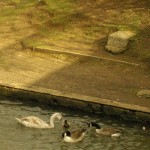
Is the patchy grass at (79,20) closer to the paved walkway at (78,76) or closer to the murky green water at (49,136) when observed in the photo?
the paved walkway at (78,76)

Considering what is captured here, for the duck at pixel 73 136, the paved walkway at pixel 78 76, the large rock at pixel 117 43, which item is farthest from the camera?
the large rock at pixel 117 43

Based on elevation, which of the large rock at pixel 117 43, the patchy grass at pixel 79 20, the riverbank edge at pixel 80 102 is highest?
the patchy grass at pixel 79 20

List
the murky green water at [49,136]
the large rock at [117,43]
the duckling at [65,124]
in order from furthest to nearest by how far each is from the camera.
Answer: the large rock at [117,43]
the duckling at [65,124]
the murky green water at [49,136]

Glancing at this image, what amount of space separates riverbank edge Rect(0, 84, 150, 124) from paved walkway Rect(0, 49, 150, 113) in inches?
2.2

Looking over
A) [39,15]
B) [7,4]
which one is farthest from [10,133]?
[7,4]

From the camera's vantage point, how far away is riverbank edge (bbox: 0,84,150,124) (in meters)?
17.2

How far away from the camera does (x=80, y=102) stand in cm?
1778

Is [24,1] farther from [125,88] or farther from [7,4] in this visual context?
[125,88]

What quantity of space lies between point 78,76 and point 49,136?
480 cm

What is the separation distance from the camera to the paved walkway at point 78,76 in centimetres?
1855

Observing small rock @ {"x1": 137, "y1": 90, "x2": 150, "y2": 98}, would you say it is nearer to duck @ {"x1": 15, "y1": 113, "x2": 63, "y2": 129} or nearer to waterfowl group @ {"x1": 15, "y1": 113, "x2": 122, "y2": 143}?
waterfowl group @ {"x1": 15, "y1": 113, "x2": 122, "y2": 143}

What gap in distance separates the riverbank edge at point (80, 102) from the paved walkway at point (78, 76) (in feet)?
0.19

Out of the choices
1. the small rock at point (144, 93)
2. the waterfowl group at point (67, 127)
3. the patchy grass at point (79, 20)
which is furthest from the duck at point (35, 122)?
the patchy grass at point (79, 20)

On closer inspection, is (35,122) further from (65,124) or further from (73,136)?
(73,136)
